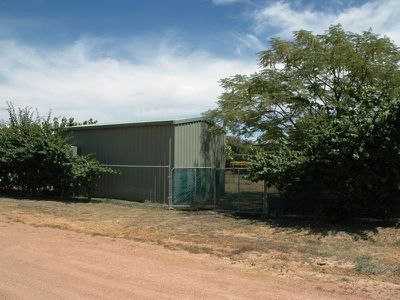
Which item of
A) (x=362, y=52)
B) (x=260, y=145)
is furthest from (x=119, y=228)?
(x=362, y=52)

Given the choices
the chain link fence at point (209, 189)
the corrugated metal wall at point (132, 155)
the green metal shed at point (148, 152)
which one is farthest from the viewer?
the corrugated metal wall at point (132, 155)

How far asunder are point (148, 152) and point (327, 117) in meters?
8.52

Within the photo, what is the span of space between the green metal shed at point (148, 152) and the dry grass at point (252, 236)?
211 cm

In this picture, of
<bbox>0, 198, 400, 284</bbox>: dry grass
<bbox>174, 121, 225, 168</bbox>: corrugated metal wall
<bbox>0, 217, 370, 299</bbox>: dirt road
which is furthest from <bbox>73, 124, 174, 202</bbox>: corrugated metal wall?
<bbox>0, 217, 370, 299</bbox>: dirt road

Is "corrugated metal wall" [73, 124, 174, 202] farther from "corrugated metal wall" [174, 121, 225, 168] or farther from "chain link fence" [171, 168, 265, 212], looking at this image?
"chain link fence" [171, 168, 265, 212]

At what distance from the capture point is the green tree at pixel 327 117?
537 inches

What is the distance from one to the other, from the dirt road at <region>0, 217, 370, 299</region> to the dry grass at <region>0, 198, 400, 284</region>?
0.86 m

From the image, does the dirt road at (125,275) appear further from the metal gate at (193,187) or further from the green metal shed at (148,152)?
the green metal shed at (148,152)

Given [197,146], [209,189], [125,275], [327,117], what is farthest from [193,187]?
[125,275]

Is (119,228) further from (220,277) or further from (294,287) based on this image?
(294,287)

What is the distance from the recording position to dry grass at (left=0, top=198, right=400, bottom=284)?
361 inches

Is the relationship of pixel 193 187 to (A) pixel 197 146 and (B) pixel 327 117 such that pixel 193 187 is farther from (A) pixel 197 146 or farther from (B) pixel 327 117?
(B) pixel 327 117

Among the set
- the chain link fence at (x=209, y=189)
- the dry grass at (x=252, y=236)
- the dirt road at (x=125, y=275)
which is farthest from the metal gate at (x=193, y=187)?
the dirt road at (x=125, y=275)

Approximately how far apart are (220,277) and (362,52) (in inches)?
503
